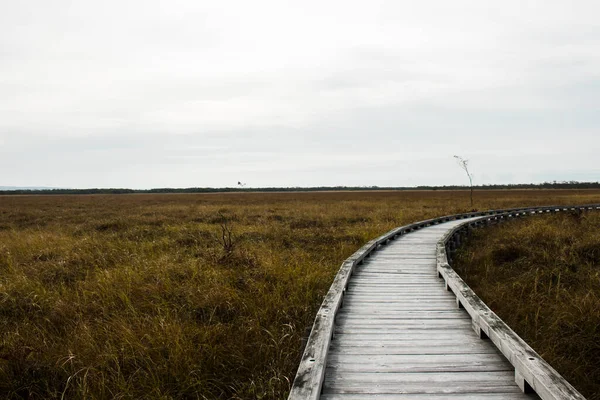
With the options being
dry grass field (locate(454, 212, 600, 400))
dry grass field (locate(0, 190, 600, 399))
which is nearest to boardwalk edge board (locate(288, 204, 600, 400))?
dry grass field (locate(0, 190, 600, 399))

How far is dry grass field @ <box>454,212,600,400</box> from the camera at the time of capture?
208 inches

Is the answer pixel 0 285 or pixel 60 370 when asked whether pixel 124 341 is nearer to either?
pixel 60 370

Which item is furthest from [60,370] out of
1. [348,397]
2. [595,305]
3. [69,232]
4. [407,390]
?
[69,232]

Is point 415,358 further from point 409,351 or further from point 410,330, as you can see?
point 410,330

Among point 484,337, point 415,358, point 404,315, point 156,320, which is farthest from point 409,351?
point 156,320

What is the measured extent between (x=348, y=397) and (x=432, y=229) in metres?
13.3

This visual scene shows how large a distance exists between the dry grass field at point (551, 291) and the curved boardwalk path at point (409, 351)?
1.20m

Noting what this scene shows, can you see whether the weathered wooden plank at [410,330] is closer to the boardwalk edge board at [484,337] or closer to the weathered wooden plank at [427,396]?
the boardwalk edge board at [484,337]

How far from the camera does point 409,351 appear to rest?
167 inches

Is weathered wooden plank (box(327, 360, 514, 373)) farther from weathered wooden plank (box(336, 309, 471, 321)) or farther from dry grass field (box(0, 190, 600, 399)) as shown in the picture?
weathered wooden plank (box(336, 309, 471, 321))

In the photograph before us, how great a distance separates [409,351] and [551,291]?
4911mm

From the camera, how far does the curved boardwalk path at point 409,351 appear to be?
11.2 feet

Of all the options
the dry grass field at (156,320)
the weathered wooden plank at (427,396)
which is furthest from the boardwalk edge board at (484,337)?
the dry grass field at (156,320)

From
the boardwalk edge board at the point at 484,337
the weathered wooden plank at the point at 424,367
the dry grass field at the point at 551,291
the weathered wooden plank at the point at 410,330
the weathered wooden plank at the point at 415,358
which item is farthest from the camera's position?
the dry grass field at the point at 551,291
